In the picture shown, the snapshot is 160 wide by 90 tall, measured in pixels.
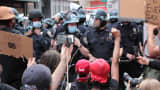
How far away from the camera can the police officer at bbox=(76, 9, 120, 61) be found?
454cm

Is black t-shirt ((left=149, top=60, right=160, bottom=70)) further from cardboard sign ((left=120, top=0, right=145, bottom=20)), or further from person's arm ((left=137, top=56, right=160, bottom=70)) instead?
cardboard sign ((left=120, top=0, right=145, bottom=20))

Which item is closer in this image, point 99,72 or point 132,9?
point 99,72

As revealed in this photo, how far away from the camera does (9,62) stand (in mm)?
3500

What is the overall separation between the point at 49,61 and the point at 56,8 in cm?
3058

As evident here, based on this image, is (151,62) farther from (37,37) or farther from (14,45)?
(37,37)

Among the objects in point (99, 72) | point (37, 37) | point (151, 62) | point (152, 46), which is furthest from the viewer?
point (37, 37)

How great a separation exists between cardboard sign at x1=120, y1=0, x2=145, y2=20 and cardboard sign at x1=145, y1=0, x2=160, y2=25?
0.08 m

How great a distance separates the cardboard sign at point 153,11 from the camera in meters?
2.67

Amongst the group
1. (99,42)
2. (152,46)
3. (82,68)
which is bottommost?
(82,68)

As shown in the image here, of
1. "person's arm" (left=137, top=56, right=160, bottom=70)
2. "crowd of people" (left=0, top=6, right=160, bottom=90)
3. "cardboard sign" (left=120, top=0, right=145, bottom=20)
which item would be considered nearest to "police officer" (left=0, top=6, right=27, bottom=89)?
"crowd of people" (left=0, top=6, right=160, bottom=90)

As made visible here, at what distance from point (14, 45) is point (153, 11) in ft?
5.92

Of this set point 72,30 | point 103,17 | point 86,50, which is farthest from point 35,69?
point 103,17

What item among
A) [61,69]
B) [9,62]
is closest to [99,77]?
[61,69]

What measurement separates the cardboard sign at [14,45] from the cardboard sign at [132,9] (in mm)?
1355
